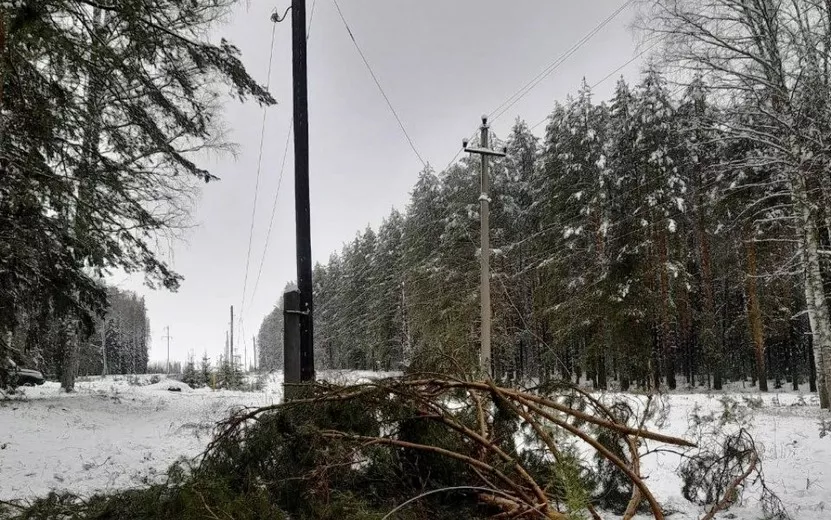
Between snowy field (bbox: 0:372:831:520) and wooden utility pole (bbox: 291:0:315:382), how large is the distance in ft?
3.84

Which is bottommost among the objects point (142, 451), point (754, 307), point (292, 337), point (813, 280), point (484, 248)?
point (142, 451)

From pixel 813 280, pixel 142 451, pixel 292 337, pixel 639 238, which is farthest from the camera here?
pixel 639 238

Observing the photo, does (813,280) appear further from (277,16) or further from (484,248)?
(277,16)

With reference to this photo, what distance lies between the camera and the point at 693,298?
23.3 metres

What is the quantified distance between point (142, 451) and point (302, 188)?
14.7 ft

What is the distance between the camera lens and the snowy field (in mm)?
4547

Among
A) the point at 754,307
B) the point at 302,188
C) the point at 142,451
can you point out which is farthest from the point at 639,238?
the point at 142,451

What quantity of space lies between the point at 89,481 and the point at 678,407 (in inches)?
467

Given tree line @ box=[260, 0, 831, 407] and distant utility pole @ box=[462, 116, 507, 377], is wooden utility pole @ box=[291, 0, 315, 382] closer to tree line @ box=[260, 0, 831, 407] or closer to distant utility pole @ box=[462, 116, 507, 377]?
distant utility pole @ box=[462, 116, 507, 377]

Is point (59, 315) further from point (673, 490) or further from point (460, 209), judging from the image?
point (460, 209)

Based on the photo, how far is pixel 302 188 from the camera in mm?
6055

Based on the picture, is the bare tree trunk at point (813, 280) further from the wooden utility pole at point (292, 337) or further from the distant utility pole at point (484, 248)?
the wooden utility pole at point (292, 337)

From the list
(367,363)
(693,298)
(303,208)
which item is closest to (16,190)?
(303,208)

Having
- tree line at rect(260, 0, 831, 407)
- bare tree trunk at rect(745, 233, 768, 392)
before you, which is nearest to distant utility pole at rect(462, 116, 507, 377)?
tree line at rect(260, 0, 831, 407)
